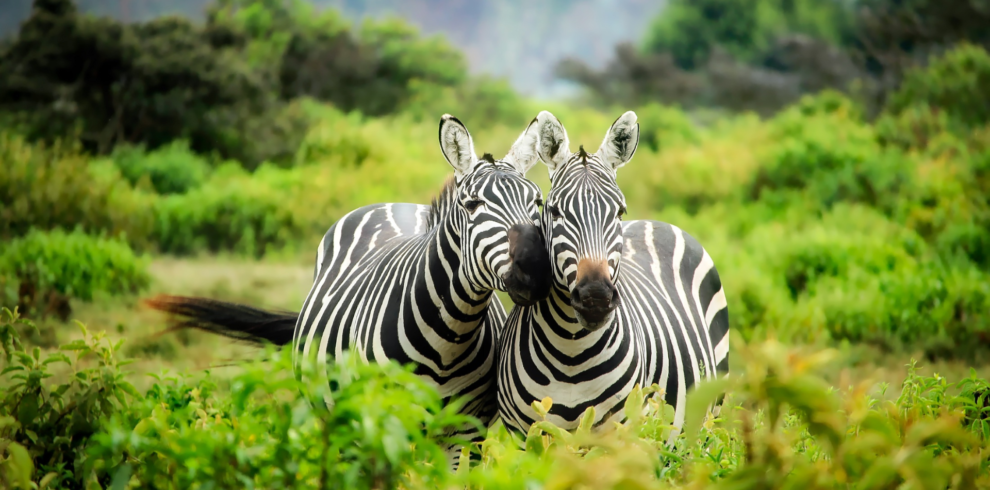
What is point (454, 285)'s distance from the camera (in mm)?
2676

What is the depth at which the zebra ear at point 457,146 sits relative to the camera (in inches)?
108

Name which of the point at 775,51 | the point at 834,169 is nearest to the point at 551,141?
the point at 834,169

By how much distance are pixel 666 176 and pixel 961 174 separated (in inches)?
165

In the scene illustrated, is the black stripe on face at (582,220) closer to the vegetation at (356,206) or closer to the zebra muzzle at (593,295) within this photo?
the zebra muzzle at (593,295)

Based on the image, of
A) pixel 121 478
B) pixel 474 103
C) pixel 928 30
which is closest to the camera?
pixel 121 478

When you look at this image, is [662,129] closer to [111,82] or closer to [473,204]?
[111,82]

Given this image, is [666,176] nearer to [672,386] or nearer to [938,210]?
[938,210]

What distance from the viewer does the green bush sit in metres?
6.34

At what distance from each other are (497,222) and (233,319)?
2166 mm

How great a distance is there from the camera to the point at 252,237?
9086 millimetres

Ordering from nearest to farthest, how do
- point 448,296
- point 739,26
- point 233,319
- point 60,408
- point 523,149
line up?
point 60,408 → point 448,296 → point 523,149 → point 233,319 → point 739,26

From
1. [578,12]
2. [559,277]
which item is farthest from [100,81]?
[578,12]

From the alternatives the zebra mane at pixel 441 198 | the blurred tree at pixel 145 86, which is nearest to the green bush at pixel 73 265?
the blurred tree at pixel 145 86

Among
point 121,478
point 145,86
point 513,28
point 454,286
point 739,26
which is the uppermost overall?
point 513,28
